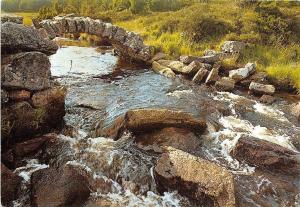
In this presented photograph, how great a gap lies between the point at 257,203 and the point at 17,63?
5.06m

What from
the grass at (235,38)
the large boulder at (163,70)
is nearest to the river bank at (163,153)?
the grass at (235,38)

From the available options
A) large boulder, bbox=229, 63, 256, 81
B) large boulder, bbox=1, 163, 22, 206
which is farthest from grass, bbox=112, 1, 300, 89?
large boulder, bbox=1, 163, 22, 206

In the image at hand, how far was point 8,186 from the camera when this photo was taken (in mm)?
5637

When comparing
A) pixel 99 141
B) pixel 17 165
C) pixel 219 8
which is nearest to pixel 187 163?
pixel 99 141

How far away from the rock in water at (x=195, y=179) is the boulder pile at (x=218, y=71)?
21.0 ft

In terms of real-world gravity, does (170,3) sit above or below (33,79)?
below

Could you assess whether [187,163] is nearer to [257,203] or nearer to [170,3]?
[257,203]

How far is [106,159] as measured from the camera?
6.96m

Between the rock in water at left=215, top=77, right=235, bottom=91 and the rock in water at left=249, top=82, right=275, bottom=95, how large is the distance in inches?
25.7

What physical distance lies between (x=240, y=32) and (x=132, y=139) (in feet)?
39.0

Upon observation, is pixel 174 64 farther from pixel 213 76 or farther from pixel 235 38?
pixel 235 38

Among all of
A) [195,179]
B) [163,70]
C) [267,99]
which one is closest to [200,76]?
[163,70]

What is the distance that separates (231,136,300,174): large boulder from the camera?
6.95 m

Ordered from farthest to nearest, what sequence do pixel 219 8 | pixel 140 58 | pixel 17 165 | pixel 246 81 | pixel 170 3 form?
pixel 170 3 → pixel 219 8 → pixel 140 58 → pixel 246 81 → pixel 17 165
